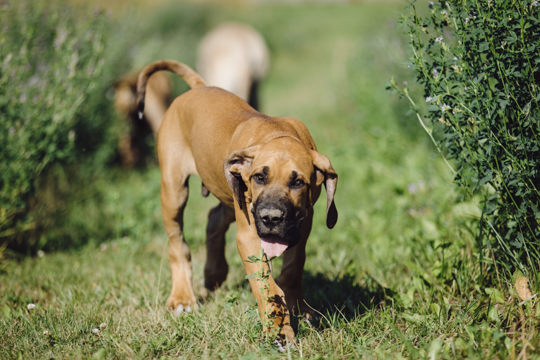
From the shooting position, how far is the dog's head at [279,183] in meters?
2.61

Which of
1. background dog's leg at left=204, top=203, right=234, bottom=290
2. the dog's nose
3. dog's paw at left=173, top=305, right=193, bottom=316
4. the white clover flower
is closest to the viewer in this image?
the dog's nose

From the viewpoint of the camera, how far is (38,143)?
4.58 meters

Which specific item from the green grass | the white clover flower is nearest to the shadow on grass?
the green grass

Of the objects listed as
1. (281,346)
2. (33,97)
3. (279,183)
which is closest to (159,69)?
(33,97)

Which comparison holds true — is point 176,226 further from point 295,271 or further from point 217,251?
point 295,271

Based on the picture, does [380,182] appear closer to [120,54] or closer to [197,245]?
[197,245]

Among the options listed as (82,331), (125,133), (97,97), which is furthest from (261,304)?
(125,133)

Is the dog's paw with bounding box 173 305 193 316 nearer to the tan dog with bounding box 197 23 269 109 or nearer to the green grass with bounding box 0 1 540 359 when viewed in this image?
the green grass with bounding box 0 1 540 359

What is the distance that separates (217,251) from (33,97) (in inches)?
90.6

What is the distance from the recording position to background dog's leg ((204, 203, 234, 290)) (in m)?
3.91

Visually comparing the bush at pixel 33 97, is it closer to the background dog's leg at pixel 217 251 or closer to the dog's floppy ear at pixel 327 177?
the background dog's leg at pixel 217 251

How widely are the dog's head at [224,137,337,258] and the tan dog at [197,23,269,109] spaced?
5638mm

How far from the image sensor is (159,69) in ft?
13.5

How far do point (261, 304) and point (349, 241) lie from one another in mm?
2141
